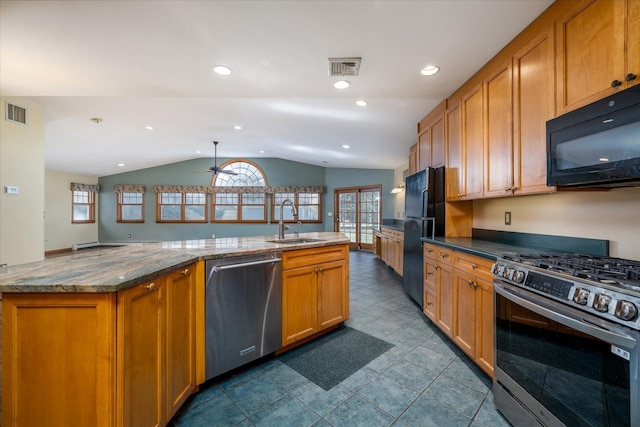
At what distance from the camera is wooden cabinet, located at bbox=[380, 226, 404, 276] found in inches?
176

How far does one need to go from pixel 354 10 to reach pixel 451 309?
7.59 feet

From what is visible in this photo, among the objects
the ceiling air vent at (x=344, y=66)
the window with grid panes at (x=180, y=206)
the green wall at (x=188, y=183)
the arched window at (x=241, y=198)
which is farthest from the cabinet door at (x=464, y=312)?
the window with grid panes at (x=180, y=206)

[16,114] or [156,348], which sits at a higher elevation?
[16,114]

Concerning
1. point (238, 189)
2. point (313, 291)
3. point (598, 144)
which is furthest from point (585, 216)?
point (238, 189)

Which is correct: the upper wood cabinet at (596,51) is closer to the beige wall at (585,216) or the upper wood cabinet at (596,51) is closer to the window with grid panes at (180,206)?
the beige wall at (585,216)

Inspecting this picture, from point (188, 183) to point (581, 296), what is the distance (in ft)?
30.2

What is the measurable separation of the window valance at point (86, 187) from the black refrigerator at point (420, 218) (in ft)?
31.6

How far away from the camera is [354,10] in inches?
60.6

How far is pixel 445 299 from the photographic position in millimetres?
2338

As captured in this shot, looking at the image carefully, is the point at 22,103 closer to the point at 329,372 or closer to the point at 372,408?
the point at 329,372

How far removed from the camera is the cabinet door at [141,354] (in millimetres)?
1085

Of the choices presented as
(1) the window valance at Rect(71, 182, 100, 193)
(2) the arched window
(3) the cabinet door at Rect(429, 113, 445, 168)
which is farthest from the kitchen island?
(1) the window valance at Rect(71, 182, 100, 193)

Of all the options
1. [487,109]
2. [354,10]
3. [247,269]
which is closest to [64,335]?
[247,269]

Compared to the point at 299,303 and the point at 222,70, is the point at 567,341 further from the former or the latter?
the point at 222,70
